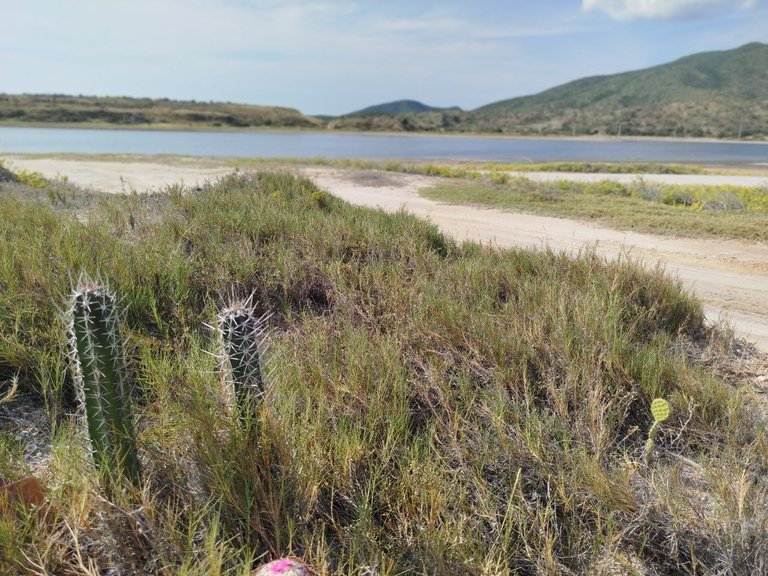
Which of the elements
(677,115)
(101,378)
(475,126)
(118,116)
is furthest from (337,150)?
(677,115)

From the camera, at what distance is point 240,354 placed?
2.69 m

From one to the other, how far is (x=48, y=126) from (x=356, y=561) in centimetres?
10707

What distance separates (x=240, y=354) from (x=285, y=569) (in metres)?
1.06

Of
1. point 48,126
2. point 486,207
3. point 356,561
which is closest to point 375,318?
point 356,561

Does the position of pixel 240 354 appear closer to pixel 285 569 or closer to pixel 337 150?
pixel 285 569

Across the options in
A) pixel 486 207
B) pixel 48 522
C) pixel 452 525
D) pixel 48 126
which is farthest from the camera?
pixel 48 126

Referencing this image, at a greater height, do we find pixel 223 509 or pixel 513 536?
pixel 223 509

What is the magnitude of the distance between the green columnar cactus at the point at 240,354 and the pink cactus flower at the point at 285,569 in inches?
31.6

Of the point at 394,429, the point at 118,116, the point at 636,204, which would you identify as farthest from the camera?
the point at 118,116

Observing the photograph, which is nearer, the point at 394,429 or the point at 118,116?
the point at 394,429

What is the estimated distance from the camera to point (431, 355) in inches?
155

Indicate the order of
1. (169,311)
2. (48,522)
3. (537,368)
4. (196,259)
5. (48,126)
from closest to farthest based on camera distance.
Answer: (48,522) < (537,368) < (169,311) < (196,259) < (48,126)

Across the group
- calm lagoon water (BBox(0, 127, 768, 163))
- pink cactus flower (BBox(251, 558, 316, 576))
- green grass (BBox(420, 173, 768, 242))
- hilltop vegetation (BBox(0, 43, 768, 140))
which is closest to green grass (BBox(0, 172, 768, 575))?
pink cactus flower (BBox(251, 558, 316, 576))

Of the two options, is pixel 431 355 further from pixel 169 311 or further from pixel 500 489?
pixel 169 311
